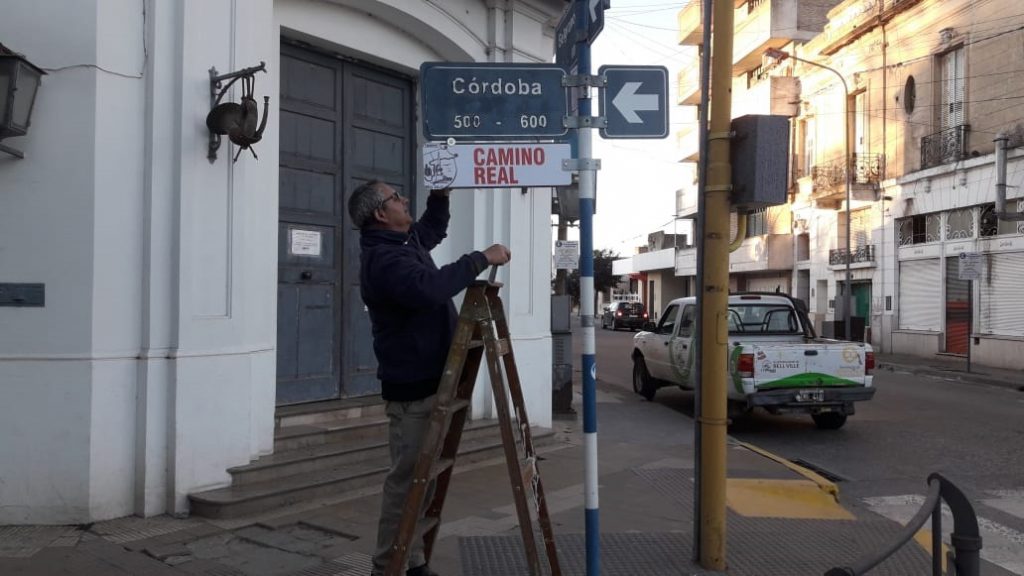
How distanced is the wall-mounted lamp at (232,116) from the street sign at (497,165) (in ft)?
7.18

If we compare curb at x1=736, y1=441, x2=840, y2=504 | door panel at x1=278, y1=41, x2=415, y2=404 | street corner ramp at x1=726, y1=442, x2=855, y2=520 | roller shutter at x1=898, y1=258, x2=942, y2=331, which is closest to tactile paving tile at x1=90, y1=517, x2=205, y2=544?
door panel at x1=278, y1=41, x2=415, y2=404

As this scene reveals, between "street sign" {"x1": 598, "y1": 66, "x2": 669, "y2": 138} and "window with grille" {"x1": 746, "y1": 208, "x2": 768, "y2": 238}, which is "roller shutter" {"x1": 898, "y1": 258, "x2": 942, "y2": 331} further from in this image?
"street sign" {"x1": 598, "y1": 66, "x2": 669, "y2": 138}

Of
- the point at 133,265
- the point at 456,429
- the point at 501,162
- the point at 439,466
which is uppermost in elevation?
the point at 501,162

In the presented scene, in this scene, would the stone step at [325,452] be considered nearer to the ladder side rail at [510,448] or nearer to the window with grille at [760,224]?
the ladder side rail at [510,448]

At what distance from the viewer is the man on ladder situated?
371 cm

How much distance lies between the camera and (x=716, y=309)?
4500mm

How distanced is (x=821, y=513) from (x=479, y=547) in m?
2.72

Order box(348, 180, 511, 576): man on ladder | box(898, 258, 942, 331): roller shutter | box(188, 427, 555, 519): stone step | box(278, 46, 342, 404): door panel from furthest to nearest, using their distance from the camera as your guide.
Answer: box(898, 258, 942, 331): roller shutter < box(278, 46, 342, 404): door panel < box(188, 427, 555, 519): stone step < box(348, 180, 511, 576): man on ladder

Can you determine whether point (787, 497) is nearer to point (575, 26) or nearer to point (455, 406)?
point (455, 406)

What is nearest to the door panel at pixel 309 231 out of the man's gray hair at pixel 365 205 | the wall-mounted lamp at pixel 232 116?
the wall-mounted lamp at pixel 232 116

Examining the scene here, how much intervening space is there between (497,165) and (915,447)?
25.1 feet

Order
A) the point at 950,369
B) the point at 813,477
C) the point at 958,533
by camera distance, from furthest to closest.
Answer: the point at 950,369 < the point at 813,477 < the point at 958,533

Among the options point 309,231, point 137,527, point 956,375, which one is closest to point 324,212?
point 309,231

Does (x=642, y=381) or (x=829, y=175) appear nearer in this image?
(x=642, y=381)
